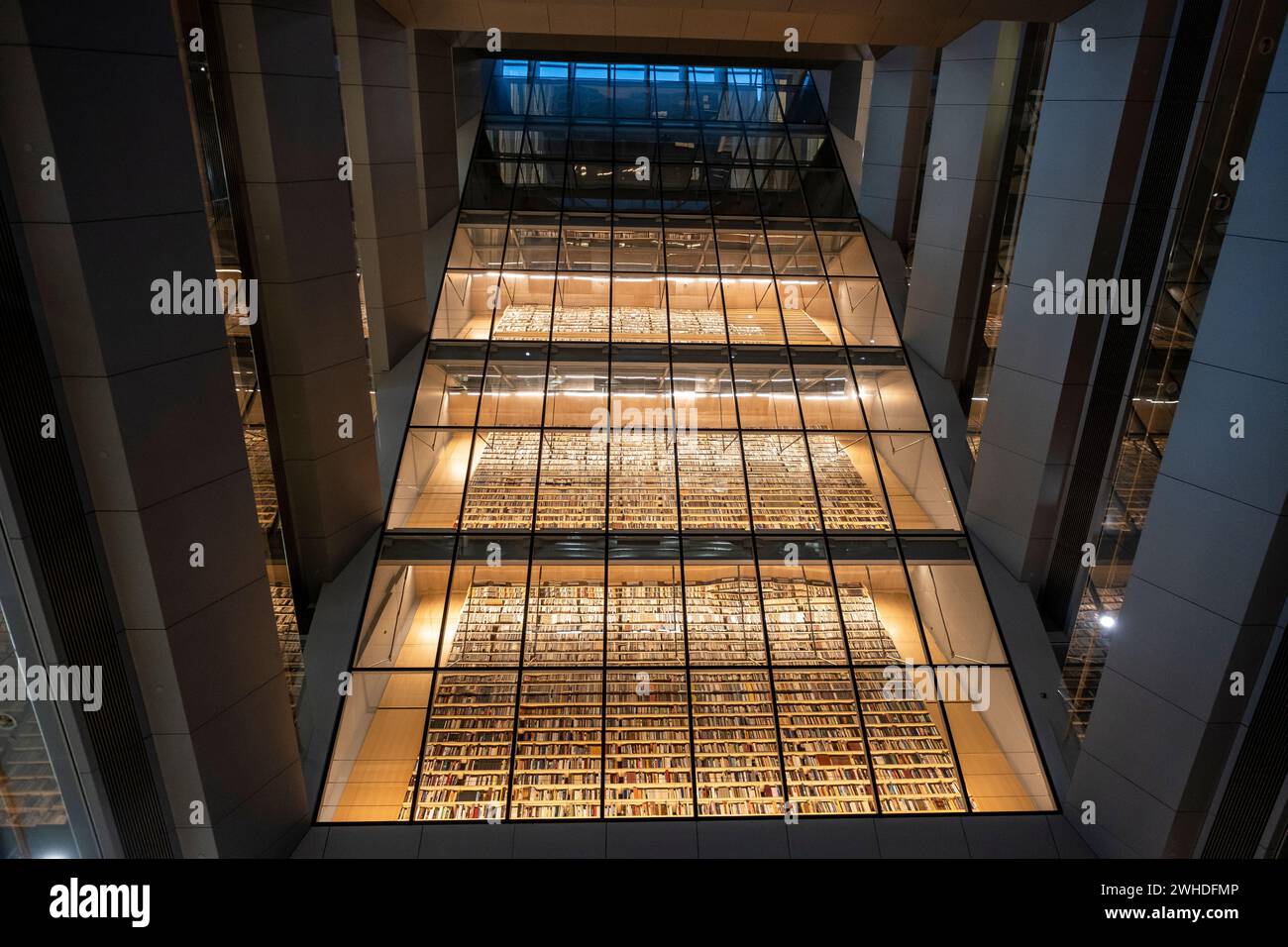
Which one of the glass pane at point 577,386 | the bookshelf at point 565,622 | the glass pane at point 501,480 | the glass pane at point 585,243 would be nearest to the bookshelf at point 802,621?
the bookshelf at point 565,622

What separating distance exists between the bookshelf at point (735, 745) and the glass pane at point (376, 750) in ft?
9.77

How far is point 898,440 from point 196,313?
9.33 metres

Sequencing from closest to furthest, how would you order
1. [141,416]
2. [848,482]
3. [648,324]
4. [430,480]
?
[141,416]
[430,480]
[848,482]
[648,324]

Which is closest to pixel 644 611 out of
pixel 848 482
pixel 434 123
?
pixel 848 482

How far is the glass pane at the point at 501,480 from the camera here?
33.2 feet

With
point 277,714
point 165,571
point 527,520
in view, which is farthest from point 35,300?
point 527,520

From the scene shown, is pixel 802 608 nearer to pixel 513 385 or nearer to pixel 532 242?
pixel 513 385

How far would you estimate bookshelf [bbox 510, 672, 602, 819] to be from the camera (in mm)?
7613

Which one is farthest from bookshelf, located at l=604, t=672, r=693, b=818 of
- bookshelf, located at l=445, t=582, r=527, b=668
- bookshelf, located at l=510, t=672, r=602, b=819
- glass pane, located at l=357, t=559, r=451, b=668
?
glass pane, located at l=357, t=559, r=451, b=668

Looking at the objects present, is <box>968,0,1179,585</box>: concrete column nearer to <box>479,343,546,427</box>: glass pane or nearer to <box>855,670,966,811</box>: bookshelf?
<box>855,670,966,811</box>: bookshelf

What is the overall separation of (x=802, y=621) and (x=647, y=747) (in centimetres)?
244

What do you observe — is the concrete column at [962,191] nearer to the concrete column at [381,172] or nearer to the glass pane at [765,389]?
the glass pane at [765,389]

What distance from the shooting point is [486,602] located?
9359mm

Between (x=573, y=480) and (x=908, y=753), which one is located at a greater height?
(x=573, y=480)
